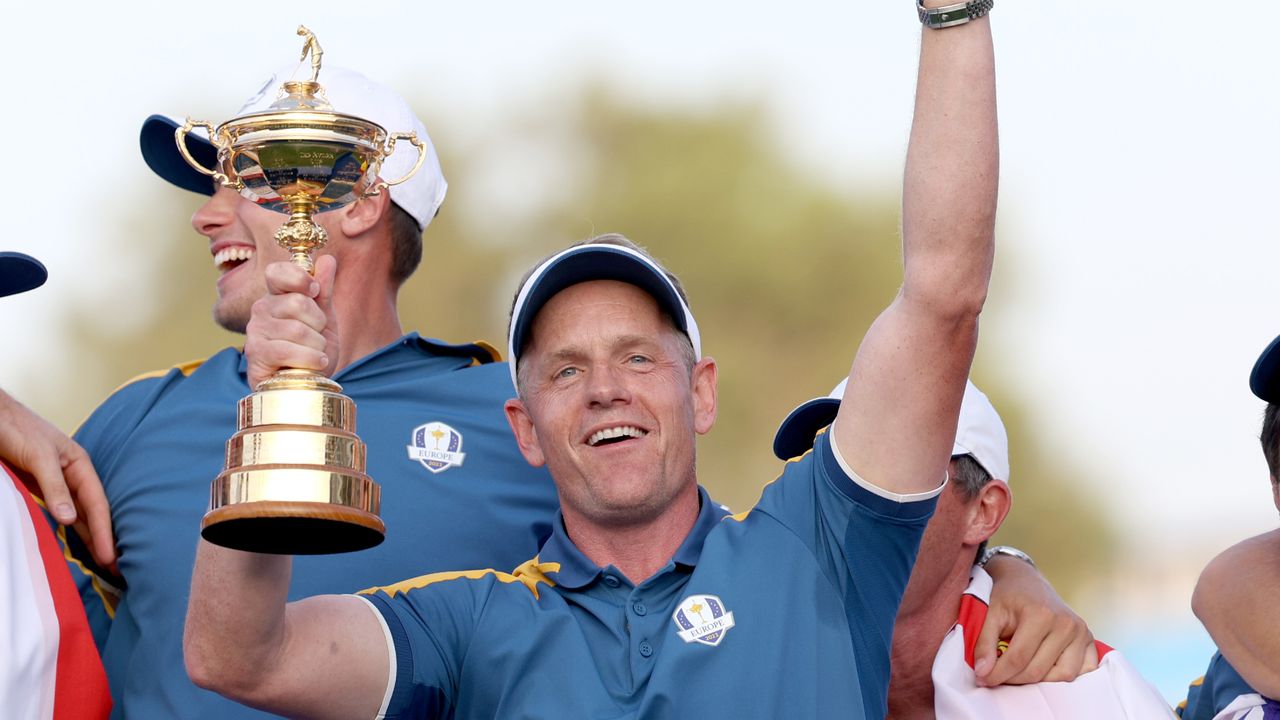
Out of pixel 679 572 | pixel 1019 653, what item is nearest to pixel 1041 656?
pixel 1019 653

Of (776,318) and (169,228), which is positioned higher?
(169,228)

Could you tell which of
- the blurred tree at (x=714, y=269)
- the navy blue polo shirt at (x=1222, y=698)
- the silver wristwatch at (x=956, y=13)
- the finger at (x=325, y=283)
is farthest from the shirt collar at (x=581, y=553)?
the blurred tree at (x=714, y=269)

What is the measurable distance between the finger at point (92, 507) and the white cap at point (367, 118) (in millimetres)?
1024

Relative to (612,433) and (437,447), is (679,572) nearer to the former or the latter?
(612,433)

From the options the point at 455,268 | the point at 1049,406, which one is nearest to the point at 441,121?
the point at 455,268

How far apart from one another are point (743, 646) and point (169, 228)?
54.2ft

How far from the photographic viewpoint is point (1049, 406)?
63.5 ft

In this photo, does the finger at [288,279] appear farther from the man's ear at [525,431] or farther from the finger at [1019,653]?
the finger at [1019,653]

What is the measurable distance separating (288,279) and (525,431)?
88cm

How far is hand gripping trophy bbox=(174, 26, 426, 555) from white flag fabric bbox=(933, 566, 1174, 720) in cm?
155

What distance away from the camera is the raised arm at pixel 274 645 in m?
3.09

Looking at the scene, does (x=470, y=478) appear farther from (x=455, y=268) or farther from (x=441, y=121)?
(x=441, y=121)

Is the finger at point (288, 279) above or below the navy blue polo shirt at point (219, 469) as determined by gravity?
above

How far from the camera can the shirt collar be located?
347cm
